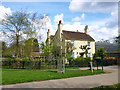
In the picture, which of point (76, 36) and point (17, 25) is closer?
point (17, 25)

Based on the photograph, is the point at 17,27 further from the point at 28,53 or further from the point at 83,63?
the point at 83,63

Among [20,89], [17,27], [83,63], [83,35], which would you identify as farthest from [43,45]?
[83,35]

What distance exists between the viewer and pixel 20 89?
613 cm

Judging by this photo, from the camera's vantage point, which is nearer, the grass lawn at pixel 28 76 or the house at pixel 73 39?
the grass lawn at pixel 28 76

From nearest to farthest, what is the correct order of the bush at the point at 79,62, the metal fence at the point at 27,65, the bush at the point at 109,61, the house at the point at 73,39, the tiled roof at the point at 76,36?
the metal fence at the point at 27,65, the bush at the point at 79,62, the bush at the point at 109,61, the house at the point at 73,39, the tiled roof at the point at 76,36

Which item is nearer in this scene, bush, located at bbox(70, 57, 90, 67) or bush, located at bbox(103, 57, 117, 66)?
bush, located at bbox(70, 57, 90, 67)

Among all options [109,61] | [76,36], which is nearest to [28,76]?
[109,61]

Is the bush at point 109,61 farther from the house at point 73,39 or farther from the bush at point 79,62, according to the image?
the house at point 73,39

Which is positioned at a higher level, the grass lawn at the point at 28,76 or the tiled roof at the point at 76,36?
the tiled roof at the point at 76,36

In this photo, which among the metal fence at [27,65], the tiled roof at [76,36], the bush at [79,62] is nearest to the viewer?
the metal fence at [27,65]

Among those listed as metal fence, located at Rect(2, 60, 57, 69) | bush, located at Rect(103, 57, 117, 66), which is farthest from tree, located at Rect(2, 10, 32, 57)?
bush, located at Rect(103, 57, 117, 66)

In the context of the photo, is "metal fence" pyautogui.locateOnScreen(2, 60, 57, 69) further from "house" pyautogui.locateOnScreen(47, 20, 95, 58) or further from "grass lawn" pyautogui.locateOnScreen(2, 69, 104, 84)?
"house" pyautogui.locateOnScreen(47, 20, 95, 58)

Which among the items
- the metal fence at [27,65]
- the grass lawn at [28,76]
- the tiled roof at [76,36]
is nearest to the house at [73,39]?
the tiled roof at [76,36]

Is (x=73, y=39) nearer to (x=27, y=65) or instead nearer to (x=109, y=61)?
(x=109, y=61)
